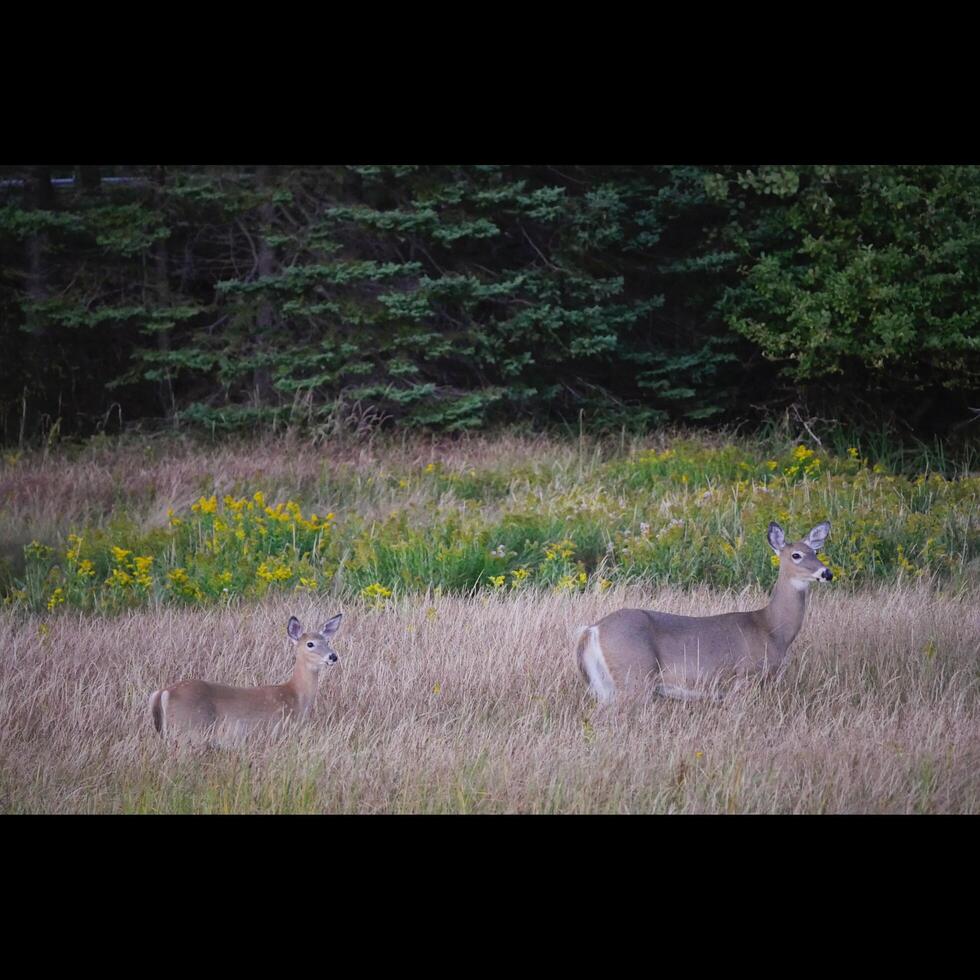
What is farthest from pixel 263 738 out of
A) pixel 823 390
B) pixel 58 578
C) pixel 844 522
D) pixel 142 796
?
pixel 823 390

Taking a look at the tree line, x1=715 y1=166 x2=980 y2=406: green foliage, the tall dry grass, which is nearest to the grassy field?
the tall dry grass

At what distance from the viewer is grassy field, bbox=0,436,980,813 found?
3975 millimetres

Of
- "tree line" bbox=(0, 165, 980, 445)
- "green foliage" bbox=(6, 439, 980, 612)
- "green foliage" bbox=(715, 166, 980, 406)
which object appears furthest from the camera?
"tree line" bbox=(0, 165, 980, 445)

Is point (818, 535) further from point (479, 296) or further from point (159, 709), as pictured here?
point (479, 296)

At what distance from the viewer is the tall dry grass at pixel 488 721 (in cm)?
393

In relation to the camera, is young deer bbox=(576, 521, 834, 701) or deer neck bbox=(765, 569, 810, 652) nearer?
young deer bbox=(576, 521, 834, 701)

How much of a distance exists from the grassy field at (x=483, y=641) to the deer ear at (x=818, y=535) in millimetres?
492

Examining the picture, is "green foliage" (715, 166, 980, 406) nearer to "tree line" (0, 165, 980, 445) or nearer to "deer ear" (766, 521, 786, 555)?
A: "tree line" (0, 165, 980, 445)

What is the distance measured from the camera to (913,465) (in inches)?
323

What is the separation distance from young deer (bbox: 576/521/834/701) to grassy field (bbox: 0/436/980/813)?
0.09m

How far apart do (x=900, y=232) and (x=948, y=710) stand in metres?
6.83

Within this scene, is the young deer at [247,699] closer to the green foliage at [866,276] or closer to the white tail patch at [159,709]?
the white tail patch at [159,709]

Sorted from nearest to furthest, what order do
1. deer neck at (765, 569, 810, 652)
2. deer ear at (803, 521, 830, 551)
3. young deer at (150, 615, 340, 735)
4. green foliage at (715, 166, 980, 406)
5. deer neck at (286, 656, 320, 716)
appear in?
young deer at (150, 615, 340, 735)
deer neck at (286, 656, 320, 716)
deer ear at (803, 521, 830, 551)
deer neck at (765, 569, 810, 652)
green foliage at (715, 166, 980, 406)

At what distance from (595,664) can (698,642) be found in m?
0.39
